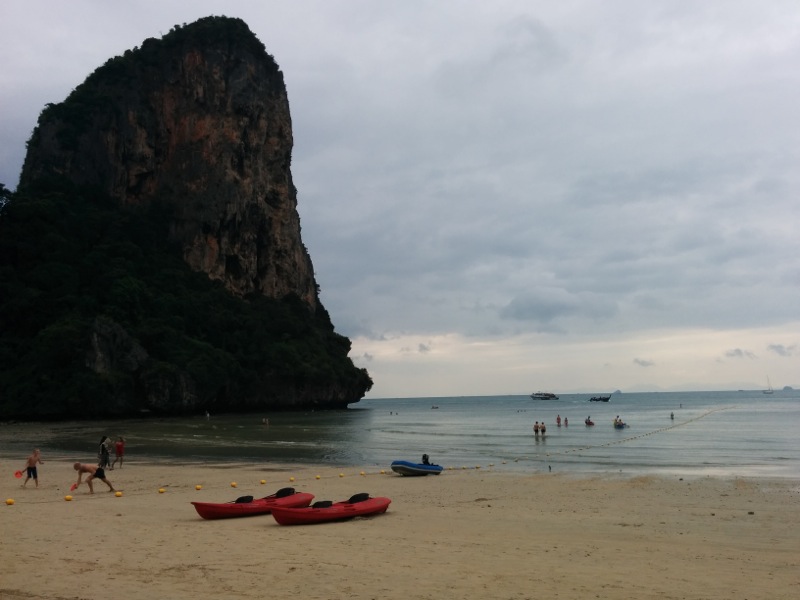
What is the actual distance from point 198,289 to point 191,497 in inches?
3394

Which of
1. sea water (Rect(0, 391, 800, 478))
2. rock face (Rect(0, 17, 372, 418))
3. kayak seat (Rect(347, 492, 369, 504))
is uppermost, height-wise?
rock face (Rect(0, 17, 372, 418))

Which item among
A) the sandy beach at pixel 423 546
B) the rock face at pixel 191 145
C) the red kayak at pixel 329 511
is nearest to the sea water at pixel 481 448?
the sandy beach at pixel 423 546

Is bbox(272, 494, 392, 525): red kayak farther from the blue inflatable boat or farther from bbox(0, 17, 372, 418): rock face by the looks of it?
bbox(0, 17, 372, 418): rock face

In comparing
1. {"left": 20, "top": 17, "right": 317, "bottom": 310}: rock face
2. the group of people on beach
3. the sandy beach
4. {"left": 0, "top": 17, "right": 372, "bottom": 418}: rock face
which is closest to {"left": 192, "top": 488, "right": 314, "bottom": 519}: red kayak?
the sandy beach

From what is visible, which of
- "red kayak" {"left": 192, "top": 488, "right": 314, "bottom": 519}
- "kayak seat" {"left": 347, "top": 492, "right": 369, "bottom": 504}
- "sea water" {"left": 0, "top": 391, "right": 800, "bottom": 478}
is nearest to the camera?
"red kayak" {"left": 192, "top": 488, "right": 314, "bottom": 519}

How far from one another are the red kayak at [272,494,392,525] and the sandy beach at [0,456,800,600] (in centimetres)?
27

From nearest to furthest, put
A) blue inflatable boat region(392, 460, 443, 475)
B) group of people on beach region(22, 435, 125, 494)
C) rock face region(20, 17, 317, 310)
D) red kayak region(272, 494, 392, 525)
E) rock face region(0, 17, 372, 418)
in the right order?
red kayak region(272, 494, 392, 525)
group of people on beach region(22, 435, 125, 494)
blue inflatable boat region(392, 460, 443, 475)
rock face region(0, 17, 372, 418)
rock face region(20, 17, 317, 310)

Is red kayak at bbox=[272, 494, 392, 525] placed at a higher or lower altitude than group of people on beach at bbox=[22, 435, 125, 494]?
lower

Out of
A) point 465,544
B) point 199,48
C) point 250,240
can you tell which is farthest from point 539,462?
point 199,48

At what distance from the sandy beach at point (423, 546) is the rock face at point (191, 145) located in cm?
9035

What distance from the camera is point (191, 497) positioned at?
65.7 ft

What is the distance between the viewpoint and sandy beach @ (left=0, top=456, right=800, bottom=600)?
9469 mm

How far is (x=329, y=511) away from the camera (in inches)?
599

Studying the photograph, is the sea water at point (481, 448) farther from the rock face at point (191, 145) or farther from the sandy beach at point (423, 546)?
the rock face at point (191, 145)
